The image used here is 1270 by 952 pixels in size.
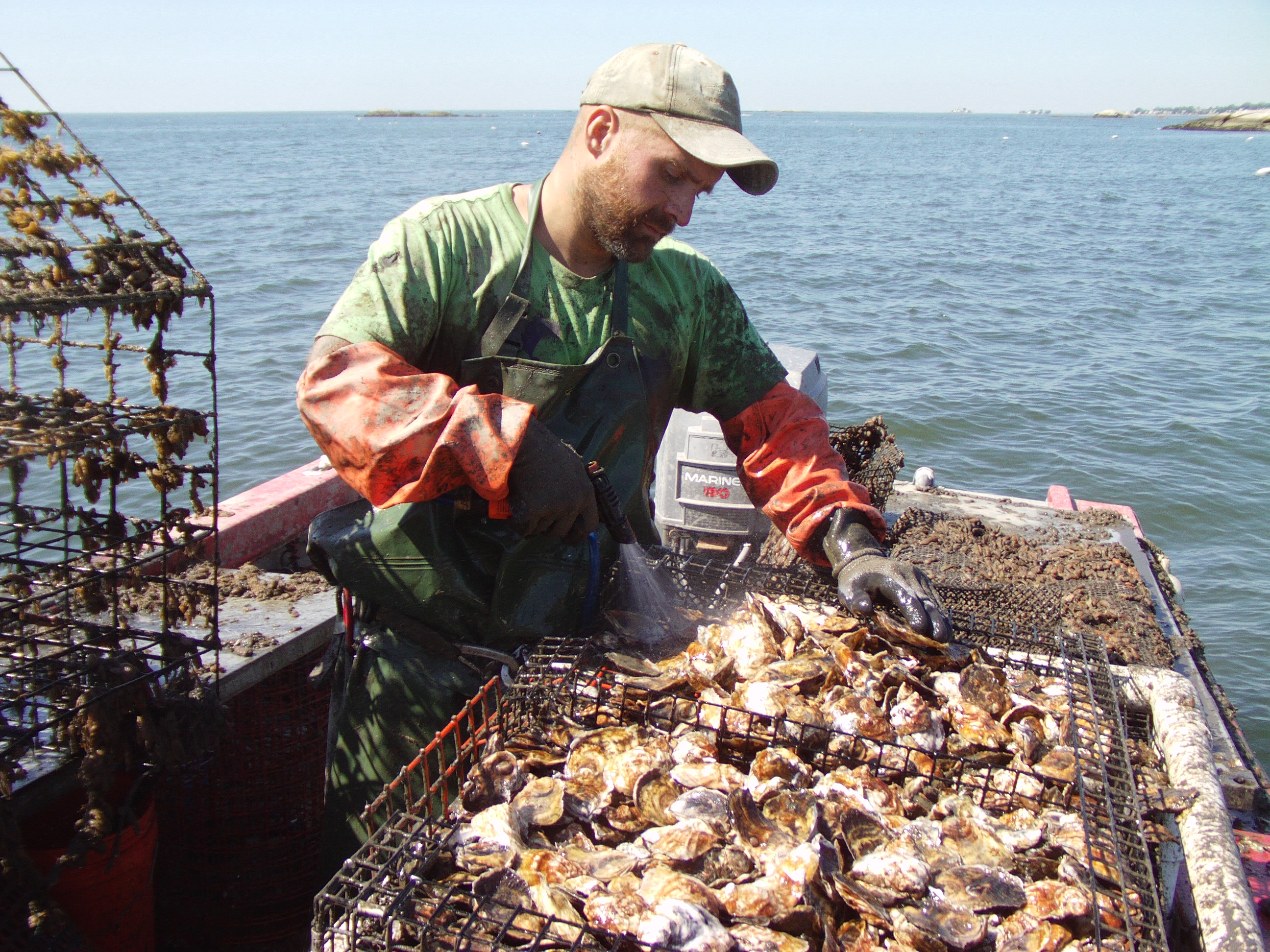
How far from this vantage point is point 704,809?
5.30 ft

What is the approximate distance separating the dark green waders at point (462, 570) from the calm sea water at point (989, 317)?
5785mm

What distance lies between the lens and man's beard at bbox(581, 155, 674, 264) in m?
2.25

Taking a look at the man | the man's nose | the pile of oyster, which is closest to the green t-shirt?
the man

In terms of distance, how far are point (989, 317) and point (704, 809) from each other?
52.1 ft

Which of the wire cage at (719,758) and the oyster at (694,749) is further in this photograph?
the oyster at (694,749)

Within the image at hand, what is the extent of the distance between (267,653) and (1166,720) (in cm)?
251

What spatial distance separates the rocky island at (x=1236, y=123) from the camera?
11062cm

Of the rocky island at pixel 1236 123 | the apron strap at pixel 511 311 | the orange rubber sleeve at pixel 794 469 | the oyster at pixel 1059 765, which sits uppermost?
the rocky island at pixel 1236 123

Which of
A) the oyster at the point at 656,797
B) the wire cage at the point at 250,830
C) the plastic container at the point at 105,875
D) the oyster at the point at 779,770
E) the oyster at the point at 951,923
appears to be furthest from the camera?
the wire cage at the point at 250,830

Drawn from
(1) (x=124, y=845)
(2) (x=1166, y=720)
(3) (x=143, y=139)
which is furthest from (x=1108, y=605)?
(3) (x=143, y=139)

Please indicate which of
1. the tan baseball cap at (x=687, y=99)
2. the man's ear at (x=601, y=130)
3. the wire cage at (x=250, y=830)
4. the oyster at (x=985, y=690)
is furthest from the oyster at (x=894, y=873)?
the wire cage at (x=250, y=830)

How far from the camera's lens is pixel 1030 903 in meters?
1.48

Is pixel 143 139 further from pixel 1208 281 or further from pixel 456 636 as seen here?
pixel 456 636

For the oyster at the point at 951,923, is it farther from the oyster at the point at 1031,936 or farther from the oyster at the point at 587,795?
the oyster at the point at 587,795
